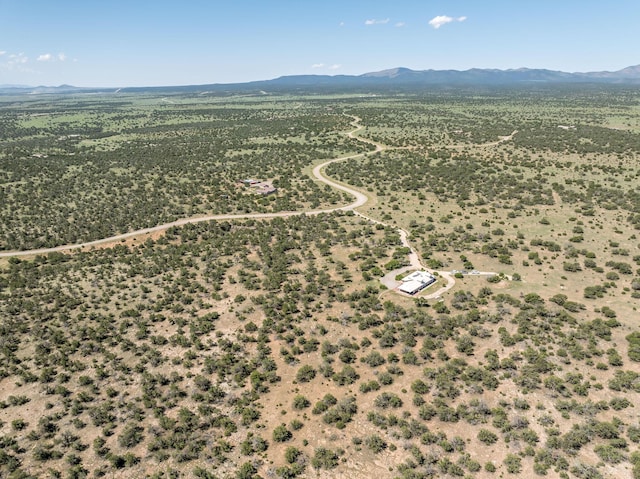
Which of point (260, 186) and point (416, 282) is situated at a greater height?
point (260, 186)

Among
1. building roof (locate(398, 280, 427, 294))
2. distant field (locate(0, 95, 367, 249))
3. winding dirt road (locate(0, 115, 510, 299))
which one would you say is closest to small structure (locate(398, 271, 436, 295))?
→ building roof (locate(398, 280, 427, 294))

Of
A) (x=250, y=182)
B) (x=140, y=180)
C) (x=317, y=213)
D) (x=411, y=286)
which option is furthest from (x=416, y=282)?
(x=140, y=180)

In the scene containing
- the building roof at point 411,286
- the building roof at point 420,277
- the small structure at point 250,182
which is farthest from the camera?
the small structure at point 250,182

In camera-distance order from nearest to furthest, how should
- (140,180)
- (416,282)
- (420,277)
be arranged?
(416,282) → (420,277) → (140,180)

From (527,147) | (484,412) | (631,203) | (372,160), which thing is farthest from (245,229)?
(527,147)

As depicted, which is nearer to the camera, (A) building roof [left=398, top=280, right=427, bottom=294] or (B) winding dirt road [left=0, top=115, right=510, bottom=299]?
(A) building roof [left=398, top=280, right=427, bottom=294]

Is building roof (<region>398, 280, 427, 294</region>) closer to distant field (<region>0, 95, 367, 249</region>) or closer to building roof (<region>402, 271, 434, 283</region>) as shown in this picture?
building roof (<region>402, 271, 434, 283</region>)

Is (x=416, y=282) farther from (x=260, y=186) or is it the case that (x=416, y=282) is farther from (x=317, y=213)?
(x=260, y=186)

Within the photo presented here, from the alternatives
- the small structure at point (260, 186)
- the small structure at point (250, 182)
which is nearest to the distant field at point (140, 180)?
the small structure at point (260, 186)

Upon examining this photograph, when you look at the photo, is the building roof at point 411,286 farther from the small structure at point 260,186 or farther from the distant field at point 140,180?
the small structure at point 260,186
